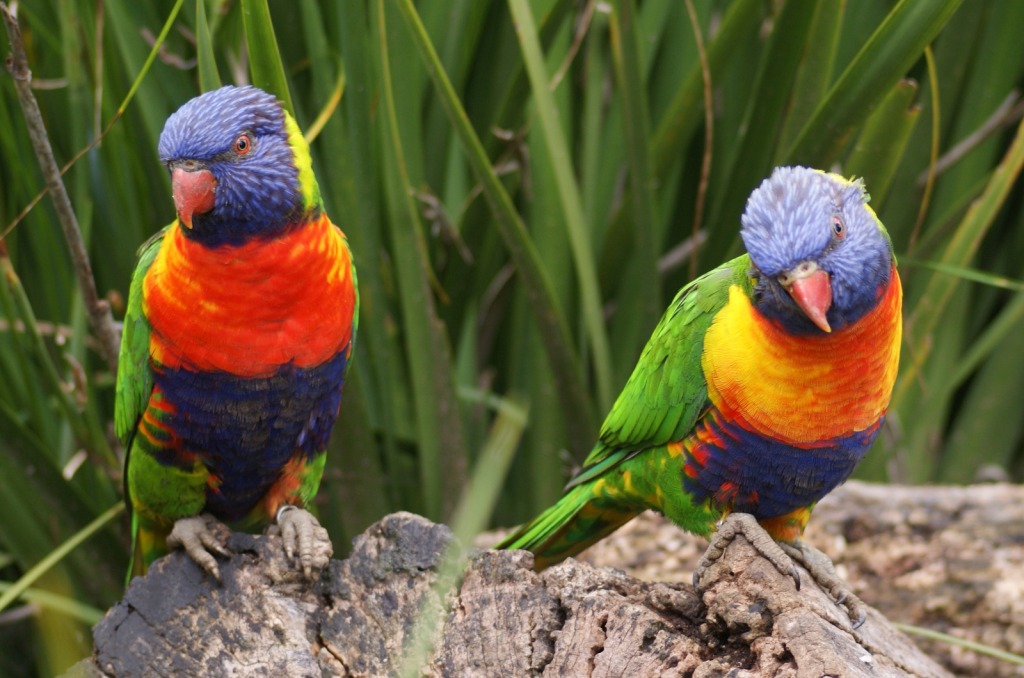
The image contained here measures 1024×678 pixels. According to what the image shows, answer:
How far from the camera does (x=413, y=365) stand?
2.88 metres

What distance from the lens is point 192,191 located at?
6.70ft

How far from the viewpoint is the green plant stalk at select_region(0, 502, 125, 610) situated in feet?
7.41

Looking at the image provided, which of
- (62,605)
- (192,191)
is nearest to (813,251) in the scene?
(192,191)

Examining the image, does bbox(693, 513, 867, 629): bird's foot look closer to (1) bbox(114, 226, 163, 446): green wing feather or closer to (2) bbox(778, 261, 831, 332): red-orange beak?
(2) bbox(778, 261, 831, 332): red-orange beak

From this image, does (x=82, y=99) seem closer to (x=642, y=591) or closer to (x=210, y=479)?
(x=210, y=479)

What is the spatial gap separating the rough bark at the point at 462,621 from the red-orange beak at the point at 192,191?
72cm

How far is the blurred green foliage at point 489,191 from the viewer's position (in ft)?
8.70

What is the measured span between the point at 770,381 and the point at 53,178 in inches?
66.7

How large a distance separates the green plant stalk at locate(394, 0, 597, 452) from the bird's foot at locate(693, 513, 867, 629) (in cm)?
85

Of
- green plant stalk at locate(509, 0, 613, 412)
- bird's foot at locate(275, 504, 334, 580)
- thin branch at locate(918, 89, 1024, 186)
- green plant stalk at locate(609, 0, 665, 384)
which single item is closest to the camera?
bird's foot at locate(275, 504, 334, 580)

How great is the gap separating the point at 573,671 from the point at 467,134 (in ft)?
4.26

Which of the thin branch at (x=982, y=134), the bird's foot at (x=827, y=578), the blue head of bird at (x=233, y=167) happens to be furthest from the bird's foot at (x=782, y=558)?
the thin branch at (x=982, y=134)

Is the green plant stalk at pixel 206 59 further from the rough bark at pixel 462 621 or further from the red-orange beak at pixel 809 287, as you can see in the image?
the red-orange beak at pixel 809 287

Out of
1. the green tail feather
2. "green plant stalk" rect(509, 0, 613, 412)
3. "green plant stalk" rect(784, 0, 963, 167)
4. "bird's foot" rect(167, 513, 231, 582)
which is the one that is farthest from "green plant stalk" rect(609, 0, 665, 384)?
"bird's foot" rect(167, 513, 231, 582)
